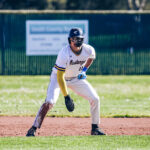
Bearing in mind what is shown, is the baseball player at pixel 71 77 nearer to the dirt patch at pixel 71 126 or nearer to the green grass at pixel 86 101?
the dirt patch at pixel 71 126

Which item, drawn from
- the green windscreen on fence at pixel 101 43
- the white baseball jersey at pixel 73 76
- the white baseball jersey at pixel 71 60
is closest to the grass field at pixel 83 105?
the green windscreen on fence at pixel 101 43

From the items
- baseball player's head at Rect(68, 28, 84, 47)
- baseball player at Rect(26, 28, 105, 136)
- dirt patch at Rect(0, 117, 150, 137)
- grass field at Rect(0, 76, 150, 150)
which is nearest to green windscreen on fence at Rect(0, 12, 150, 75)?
grass field at Rect(0, 76, 150, 150)

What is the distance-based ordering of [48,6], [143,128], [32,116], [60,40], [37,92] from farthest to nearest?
[48,6] → [60,40] → [37,92] → [32,116] → [143,128]

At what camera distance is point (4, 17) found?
17.6 m

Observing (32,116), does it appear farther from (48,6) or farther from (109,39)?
(48,6)

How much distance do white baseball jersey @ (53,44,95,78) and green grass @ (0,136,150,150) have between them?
114 centimetres

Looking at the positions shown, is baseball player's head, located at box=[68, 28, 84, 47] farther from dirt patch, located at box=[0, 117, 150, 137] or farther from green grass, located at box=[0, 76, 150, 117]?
green grass, located at box=[0, 76, 150, 117]

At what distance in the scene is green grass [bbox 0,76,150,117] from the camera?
36.8 feet

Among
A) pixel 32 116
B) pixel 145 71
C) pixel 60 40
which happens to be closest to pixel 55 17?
pixel 60 40

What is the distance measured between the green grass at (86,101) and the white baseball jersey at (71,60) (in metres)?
3.06

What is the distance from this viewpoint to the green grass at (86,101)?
36.8 feet

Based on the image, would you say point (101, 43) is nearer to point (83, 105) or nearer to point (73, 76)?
point (83, 105)

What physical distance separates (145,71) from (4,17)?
5.97 meters

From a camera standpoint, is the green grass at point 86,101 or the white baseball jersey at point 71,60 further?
the green grass at point 86,101
